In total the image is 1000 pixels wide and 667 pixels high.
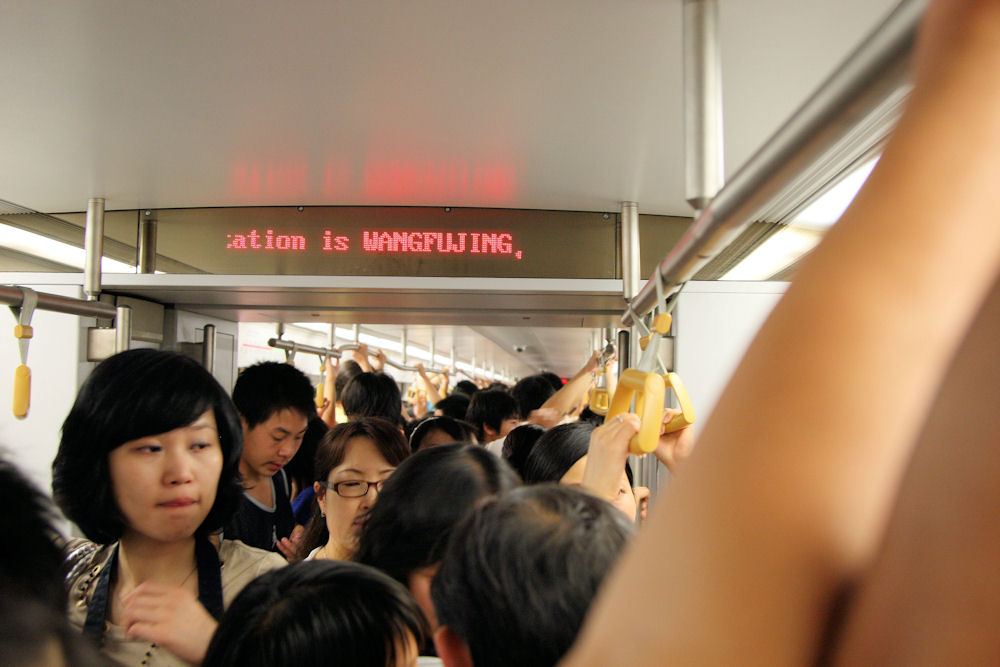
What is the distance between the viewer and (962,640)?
158 mm

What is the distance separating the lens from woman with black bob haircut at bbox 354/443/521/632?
4.74 ft

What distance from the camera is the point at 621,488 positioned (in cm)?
188

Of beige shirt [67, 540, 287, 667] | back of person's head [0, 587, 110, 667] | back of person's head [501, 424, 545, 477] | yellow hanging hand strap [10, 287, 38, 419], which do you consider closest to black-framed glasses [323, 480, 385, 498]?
beige shirt [67, 540, 287, 667]

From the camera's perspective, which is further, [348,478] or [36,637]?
[348,478]

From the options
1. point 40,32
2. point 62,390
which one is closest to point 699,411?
point 40,32

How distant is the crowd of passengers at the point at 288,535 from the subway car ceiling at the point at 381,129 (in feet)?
2.33

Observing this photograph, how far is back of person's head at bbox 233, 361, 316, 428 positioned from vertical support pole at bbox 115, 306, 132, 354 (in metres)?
0.49

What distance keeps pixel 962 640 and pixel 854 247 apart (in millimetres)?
96

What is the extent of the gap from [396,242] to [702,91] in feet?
5.98

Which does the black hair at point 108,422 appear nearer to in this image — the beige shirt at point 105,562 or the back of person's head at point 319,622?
the beige shirt at point 105,562

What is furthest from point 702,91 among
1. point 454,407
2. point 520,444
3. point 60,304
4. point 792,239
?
point 454,407

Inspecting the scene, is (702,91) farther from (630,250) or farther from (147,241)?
(147,241)

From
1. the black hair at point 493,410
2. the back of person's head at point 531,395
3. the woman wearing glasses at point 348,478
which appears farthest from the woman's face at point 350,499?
the back of person's head at point 531,395

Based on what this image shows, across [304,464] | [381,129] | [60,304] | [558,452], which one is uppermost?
[381,129]
